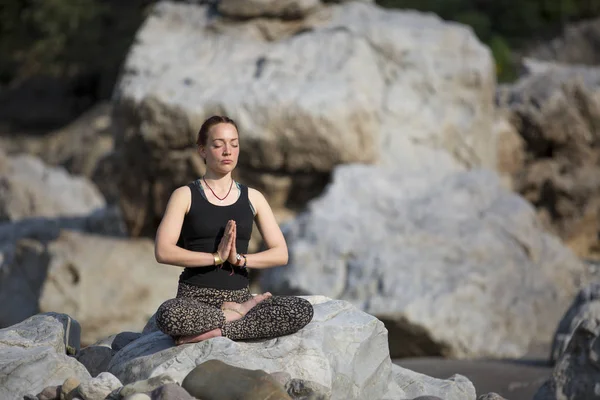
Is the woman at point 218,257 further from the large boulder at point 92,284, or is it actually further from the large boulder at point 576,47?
the large boulder at point 576,47

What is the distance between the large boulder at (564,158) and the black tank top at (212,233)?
869 cm

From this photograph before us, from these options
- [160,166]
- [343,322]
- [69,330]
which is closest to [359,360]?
[343,322]

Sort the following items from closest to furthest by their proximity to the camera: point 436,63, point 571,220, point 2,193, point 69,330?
point 69,330 → point 436,63 → point 571,220 → point 2,193

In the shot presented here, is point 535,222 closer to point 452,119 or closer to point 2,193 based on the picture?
point 452,119

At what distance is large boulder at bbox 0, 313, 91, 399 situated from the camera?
462 centimetres

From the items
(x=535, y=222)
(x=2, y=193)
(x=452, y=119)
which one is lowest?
(x=2, y=193)

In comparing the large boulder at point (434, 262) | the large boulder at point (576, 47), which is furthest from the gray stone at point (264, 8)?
the large boulder at point (576, 47)

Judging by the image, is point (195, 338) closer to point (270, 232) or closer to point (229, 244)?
point (229, 244)

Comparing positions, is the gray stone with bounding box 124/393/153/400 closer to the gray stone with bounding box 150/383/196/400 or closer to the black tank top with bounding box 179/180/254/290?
the gray stone with bounding box 150/383/196/400

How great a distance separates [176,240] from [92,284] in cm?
657

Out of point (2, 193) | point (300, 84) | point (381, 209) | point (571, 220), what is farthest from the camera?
point (2, 193)

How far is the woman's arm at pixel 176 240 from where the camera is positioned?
4.74 m

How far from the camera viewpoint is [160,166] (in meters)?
11.5

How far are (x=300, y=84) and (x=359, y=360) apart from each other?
6.64 metres
